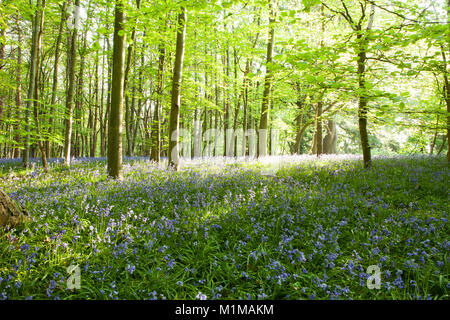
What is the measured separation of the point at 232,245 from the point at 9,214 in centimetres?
346

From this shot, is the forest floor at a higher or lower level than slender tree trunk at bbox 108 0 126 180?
lower

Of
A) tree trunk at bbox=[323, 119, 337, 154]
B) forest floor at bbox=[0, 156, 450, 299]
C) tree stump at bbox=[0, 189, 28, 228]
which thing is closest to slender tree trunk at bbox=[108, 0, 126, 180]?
forest floor at bbox=[0, 156, 450, 299]

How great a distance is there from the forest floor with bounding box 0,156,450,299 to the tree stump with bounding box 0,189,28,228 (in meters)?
0.14

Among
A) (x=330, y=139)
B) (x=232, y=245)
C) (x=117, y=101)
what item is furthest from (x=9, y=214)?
(x=330, y=139)

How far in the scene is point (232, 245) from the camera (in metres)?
3.62

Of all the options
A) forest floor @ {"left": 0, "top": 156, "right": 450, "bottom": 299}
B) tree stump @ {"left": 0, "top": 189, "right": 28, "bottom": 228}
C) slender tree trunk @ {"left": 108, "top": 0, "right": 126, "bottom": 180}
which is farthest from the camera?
slender tree trunk @ {"left": 108, "top": 0, "right": 126, "bottom": 180}

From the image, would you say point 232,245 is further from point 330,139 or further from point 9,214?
point 330,139

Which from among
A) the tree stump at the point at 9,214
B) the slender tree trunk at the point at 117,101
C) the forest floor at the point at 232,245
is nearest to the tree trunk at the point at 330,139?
the forest floor at the point at 232,245

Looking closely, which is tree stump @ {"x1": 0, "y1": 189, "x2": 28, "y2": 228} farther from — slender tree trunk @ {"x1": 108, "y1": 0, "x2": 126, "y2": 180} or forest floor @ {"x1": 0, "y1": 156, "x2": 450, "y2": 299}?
slender tree trunk @ {"x1": 108, "y1": 0, "x2": 126, "y2": 180}

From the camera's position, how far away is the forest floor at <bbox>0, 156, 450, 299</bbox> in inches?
104
